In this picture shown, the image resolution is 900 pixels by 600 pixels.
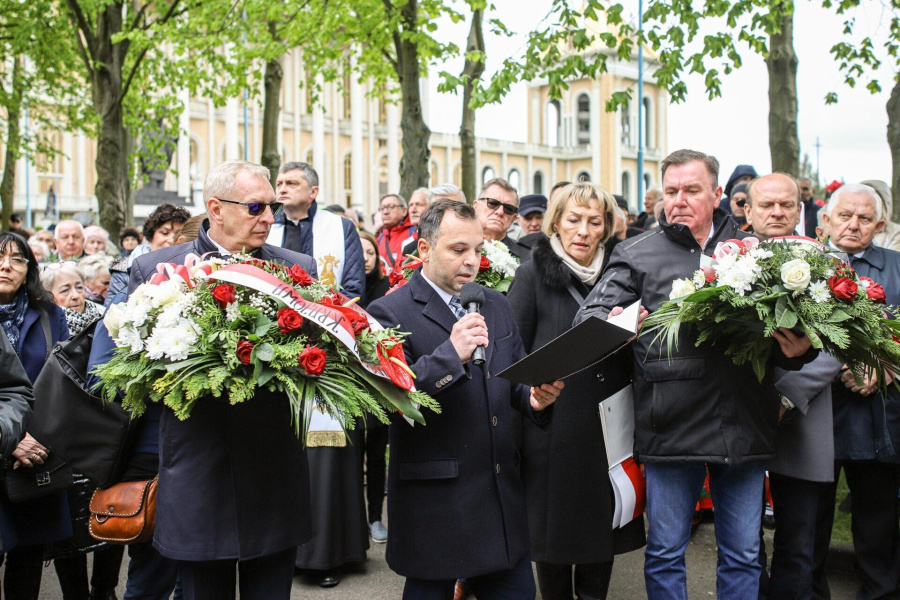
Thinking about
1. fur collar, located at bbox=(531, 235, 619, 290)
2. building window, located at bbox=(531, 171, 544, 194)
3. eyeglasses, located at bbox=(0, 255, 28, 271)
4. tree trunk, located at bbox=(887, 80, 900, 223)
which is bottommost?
fur collar, located at bbox=(531, 235, 619, 290)

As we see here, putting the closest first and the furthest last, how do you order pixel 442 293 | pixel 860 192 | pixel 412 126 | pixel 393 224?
pixel 442 293, pixel 860 192, pixel 393 224, pixel 412 126

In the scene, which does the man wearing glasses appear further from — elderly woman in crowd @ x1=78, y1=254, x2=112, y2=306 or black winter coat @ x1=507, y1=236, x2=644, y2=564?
black winter coat @ x1=507, y1=236, x2=644, y2=564

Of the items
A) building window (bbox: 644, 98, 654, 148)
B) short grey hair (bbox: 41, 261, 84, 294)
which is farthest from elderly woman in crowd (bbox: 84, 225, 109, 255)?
building window (bbox: 644, 98, 654, 148)

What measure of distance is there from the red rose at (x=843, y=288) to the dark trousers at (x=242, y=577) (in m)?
2.53

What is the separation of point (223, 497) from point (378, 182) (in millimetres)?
62934

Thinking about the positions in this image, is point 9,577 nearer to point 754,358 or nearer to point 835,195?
point 754,358

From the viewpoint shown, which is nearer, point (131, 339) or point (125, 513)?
point (131, 339)

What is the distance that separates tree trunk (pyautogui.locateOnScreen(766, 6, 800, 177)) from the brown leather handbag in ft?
32.9

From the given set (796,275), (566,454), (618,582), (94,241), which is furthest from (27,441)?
(94,241)

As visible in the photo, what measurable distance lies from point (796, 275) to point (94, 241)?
9183 millimetres

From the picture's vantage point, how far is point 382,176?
216 feet

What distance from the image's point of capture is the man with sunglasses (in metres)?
6.87

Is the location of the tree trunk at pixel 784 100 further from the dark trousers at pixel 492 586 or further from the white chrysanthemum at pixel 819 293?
the dark trousers at pixel 492 586

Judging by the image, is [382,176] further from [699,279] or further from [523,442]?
[699,279]
